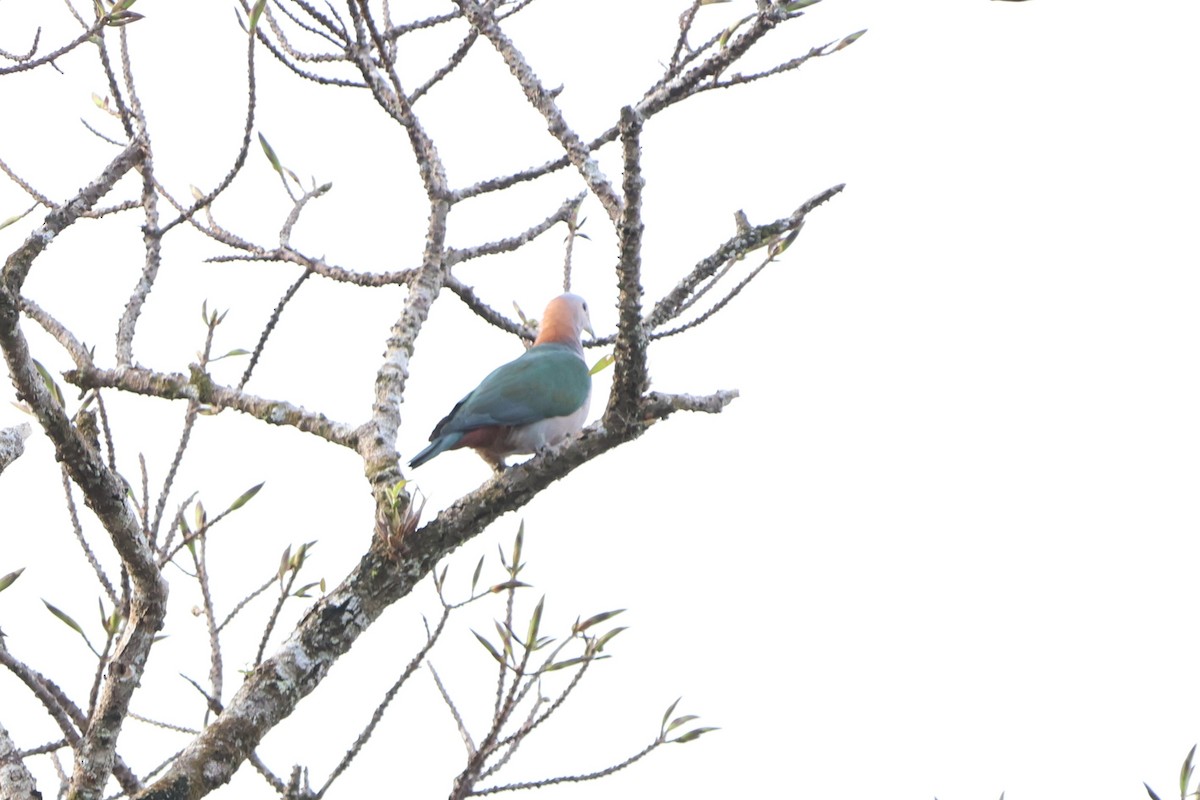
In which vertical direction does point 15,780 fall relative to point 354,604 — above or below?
below

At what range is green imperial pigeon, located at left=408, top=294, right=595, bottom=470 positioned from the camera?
18.6 ft

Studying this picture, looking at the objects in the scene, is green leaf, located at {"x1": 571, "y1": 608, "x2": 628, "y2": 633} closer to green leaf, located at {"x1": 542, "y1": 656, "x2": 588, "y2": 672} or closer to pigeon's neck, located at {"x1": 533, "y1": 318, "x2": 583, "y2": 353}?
green leaf, located at {"x1": 542, "y1": 656, "x2": 588, "y2": 672}

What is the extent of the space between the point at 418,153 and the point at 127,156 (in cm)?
129

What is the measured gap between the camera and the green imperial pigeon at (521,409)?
224 inches

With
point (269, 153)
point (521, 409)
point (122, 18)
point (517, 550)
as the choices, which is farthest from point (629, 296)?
point (521, 409)

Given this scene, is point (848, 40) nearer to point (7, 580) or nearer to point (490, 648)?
point (490, 648)

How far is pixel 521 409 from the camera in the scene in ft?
19.1

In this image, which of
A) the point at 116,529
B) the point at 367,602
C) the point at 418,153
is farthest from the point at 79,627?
the point at 418,153

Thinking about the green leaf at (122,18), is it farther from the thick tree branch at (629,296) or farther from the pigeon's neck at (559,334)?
the pigeon's neck at (559,334)

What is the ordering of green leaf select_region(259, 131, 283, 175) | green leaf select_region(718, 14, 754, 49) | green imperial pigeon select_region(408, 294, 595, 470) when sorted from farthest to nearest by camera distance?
green imperial pigeon select_region(408, 294, 595, 470), green leaf select_region(259, 131, 283, 175), green leaf select_region(718, 14, 754, 49)

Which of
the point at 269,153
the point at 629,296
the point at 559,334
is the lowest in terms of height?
the point at 629,296

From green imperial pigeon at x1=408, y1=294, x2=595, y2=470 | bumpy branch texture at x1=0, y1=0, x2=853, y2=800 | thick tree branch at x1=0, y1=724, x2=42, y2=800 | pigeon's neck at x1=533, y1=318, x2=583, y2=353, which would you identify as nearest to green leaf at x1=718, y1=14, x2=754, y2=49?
bumpy branch texture at x1=0, y1=0, x2=853, y2=800

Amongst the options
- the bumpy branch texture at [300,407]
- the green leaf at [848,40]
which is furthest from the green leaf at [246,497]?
the green leaf at [848,40]

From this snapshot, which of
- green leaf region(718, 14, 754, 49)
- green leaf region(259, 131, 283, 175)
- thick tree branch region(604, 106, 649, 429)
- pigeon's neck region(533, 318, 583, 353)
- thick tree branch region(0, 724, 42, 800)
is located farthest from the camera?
pigeon's neck region(533, 318, 583, 353)
